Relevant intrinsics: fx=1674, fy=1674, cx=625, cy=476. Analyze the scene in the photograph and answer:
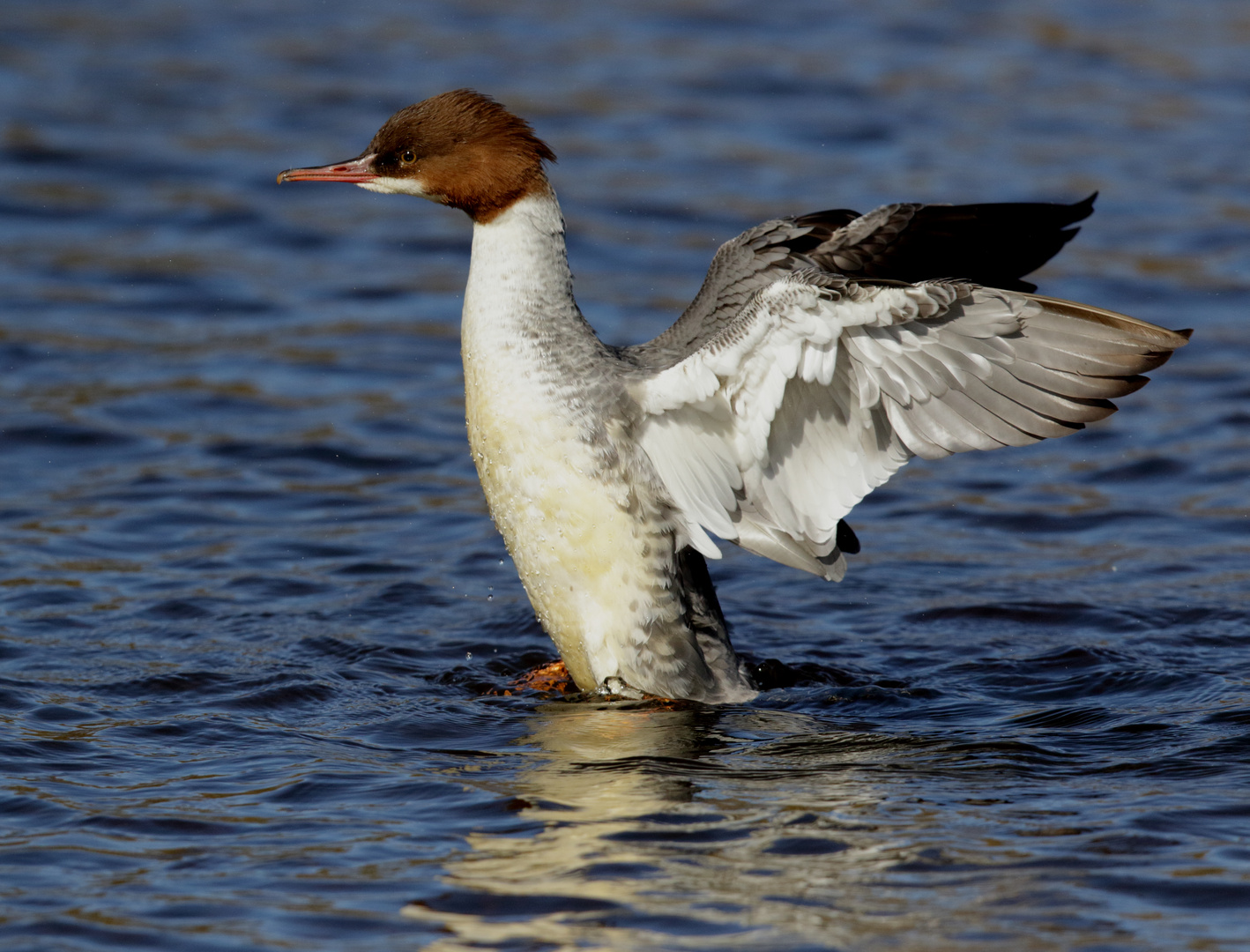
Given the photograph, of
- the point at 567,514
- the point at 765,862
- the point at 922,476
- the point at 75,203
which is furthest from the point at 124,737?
the point at 75,203

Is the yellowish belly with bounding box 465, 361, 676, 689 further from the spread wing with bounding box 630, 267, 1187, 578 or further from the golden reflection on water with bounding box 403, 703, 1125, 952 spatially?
the golden reflection on water with bounding box 403, 703, 1125, 952

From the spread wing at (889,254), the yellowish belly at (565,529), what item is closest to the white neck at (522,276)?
the yellowish belly at (565,529)

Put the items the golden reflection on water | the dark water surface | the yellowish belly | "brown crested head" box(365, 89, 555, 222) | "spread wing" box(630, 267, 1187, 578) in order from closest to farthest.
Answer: the golden reflection on water → the dark water surface → "spread wing" box(630, 267, 1187, 578) → the yellowish belly → "brown crested head" box(365, 89, 555, 222)

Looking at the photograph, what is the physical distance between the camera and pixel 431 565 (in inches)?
287

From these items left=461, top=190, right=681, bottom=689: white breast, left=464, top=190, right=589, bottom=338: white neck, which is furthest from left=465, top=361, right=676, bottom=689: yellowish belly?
left=464, top=190, right=589, bottom=338: white neck

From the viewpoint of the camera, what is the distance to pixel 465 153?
5633mm

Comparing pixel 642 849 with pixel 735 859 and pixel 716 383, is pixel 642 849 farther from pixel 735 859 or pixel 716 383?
pixel 716 383

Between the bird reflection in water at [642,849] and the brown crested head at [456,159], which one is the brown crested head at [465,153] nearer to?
the brown crested head at [456,159]

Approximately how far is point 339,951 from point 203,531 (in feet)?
12.4

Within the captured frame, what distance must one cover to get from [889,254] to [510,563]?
2466 mm

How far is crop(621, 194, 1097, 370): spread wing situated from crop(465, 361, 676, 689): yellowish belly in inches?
16.9

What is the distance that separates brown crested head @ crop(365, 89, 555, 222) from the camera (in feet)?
18.4

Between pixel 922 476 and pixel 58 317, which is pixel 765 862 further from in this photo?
pixel 58 317

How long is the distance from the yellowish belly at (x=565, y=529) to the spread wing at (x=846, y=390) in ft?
0.71
